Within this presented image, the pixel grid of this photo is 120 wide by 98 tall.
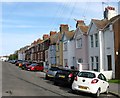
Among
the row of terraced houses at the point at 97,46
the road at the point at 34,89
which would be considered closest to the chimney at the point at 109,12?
the row of terraced houses at the point at 97,46

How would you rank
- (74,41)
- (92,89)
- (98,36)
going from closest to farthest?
(92,89) → (98,36) → (74,41)

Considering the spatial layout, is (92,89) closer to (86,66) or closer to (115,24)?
(115,24)

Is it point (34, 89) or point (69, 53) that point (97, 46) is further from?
point (34, 89)

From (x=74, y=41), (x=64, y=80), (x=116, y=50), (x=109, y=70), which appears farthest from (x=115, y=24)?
(x=74, y=41)

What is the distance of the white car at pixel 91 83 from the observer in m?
15.1

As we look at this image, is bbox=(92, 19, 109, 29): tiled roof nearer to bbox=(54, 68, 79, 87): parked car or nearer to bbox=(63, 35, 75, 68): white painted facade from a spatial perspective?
bbox=(63, 35, 75, 68): white painted facade

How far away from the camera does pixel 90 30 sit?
1213 inches

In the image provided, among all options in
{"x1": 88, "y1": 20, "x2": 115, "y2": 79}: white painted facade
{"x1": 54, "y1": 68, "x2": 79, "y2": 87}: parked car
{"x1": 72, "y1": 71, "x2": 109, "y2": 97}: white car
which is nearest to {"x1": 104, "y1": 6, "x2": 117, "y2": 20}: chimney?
{"x1": 88, "y1": 20, "x2": 115, "y2": 79}: white painted facade

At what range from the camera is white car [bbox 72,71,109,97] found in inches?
595

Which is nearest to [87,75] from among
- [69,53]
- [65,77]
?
[65,77]

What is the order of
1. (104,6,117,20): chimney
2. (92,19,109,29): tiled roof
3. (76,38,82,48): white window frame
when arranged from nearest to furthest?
(92,19,109,29): tiled roof < (104,6,117,20): chimney < (76,38,82,48): white window frame

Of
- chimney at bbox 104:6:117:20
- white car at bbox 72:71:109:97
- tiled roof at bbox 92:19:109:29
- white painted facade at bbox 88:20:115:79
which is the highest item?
chimney at bbox 104:6:117:20

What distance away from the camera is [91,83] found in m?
15.2

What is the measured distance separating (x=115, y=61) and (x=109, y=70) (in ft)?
5.63
